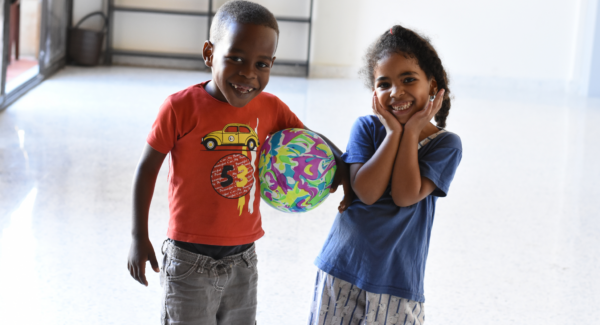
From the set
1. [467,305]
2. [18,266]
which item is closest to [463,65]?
[467,305]

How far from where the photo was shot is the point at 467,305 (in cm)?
220

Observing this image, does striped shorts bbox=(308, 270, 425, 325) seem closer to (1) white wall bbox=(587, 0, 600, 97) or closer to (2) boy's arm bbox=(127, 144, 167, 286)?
(2) boy's arm bbox=(127, 144, 167, 286)

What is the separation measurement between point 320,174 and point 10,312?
120 cm

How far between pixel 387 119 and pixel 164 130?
0.48m

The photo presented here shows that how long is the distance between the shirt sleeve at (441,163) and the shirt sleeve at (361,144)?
119 millimetres

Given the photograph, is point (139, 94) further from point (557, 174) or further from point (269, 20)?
point (269, 20)

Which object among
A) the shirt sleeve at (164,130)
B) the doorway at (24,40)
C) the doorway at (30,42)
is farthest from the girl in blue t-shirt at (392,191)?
the doorway at (24,40)

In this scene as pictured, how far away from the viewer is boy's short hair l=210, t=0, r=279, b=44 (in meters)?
1.24

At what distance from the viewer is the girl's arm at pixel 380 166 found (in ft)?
4.14

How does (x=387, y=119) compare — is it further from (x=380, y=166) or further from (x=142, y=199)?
(x=142, y=199)

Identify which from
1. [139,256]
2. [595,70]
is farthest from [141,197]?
[595,70]

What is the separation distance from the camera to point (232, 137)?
1.29 meters

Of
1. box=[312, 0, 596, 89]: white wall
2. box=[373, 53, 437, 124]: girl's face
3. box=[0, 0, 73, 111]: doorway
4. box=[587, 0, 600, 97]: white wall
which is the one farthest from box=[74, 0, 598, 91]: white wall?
box=[373, 53, 437, 124]: girl's face

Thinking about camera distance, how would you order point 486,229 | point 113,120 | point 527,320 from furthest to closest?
1. point 113,120
2. point 486,229
3. point 527,320
